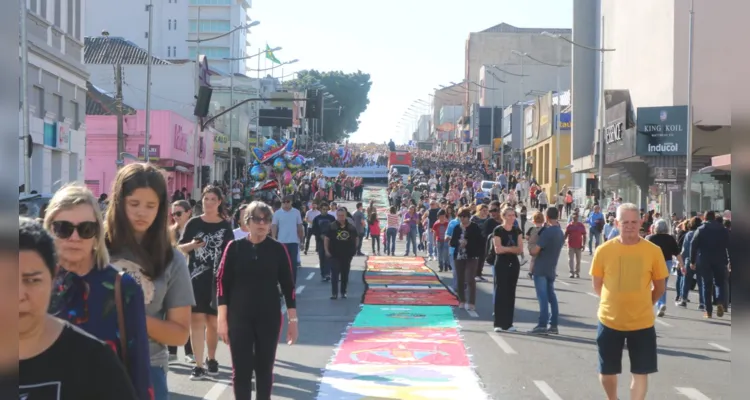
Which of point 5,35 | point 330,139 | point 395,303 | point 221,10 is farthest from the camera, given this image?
point 330,139

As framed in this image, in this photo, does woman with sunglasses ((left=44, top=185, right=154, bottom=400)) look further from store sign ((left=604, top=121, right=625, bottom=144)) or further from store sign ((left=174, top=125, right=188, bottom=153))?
store sign ((left=174, top=125, right=188, bottom=153))

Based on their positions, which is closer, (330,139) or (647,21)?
(647,21)

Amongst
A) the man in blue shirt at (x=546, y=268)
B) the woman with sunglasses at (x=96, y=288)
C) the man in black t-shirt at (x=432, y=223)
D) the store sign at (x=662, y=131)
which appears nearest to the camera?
the woman with sunglasses at (x=96, y=288)

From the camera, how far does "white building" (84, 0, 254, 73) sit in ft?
315

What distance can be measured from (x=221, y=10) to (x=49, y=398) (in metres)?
126

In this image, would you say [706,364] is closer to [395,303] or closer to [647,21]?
[395,303]

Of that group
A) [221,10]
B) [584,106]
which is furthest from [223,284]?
[221,10]

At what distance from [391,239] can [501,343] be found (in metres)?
19.8

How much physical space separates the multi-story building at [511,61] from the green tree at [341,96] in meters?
14.9

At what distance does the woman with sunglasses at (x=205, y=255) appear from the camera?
32.6 feet

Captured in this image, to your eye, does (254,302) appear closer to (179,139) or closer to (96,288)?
(96,288)

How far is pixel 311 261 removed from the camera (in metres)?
30.0

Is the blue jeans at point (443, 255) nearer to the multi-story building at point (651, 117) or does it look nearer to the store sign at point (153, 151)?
the multi-story building at point (651, 117)

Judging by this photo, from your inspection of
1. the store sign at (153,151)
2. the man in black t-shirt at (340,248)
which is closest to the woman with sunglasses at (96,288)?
the man in black t-shirt at (340,248)
